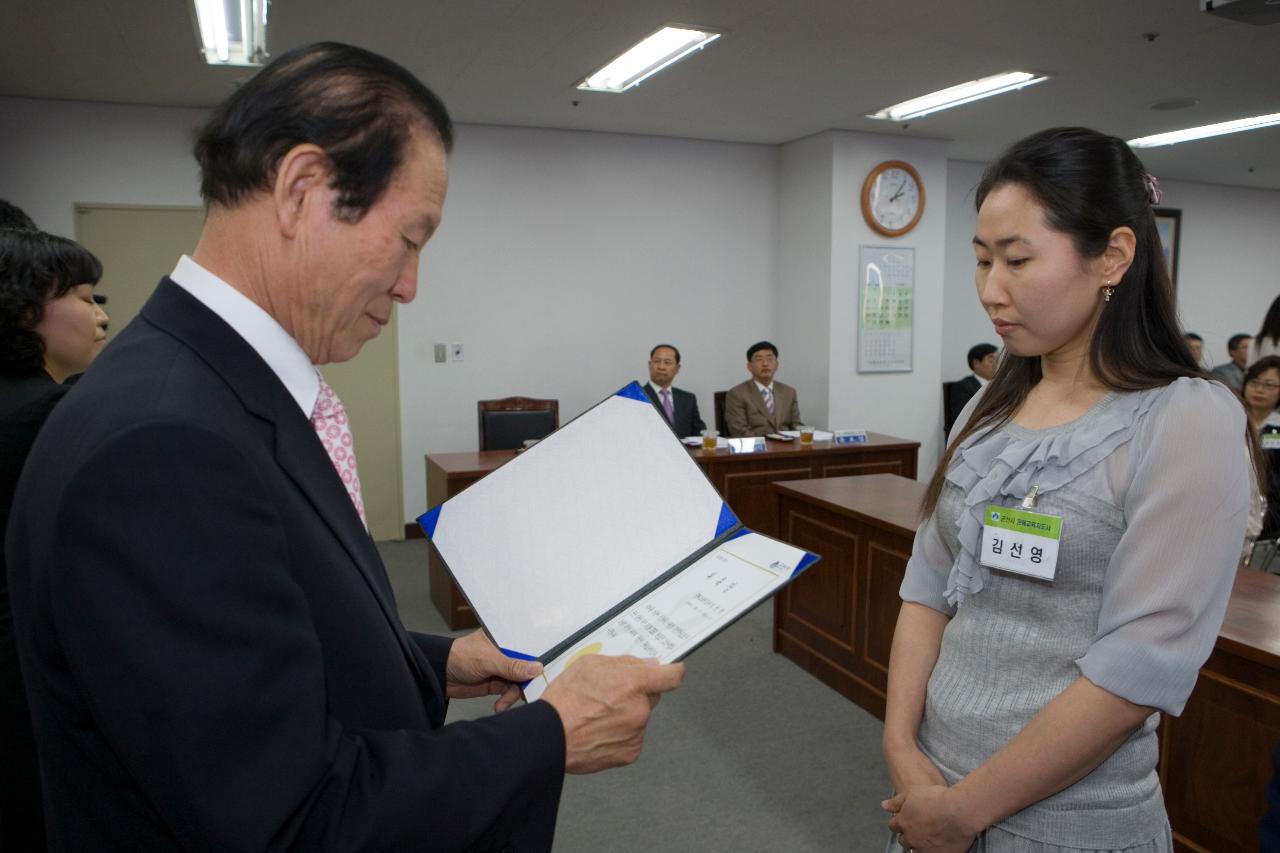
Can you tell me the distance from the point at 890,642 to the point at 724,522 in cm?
258

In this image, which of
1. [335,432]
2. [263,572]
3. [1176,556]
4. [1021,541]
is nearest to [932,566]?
[1021,541]

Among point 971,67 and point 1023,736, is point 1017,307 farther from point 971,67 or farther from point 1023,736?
point 971,67

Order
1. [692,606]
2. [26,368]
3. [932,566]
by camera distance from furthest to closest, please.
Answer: [26,368] → [932,566] → [692,606]

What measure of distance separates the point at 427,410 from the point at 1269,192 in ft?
31.9

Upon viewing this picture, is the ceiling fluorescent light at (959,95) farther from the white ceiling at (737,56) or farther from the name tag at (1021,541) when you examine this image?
the name tag at (1021,541)

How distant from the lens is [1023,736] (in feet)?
3.57

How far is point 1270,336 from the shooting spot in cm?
389

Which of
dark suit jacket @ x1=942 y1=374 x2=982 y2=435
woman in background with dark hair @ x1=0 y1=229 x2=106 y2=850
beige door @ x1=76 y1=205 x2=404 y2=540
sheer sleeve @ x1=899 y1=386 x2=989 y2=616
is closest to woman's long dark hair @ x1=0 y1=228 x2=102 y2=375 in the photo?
woman in background with dark hair @ x1=0 y1=229 x2=106 y2=850

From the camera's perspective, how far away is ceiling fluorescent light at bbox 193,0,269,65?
410cm

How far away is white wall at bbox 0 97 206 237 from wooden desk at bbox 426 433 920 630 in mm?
2721

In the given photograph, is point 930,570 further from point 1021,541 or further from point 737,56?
point 737,56

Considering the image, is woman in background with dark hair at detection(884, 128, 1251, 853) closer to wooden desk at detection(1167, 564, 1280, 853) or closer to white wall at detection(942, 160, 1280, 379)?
wooden desk at detection(1167, 564, 1280, 853)

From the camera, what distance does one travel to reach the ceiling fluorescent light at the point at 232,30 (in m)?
4.10

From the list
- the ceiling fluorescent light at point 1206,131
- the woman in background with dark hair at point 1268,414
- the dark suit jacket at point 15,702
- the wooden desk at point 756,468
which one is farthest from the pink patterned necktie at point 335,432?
the ceiling fluorescent light at point 1206,131
